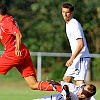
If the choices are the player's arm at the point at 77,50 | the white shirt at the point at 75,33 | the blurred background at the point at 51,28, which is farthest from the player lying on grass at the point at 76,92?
the blurred background at the point at 51,28

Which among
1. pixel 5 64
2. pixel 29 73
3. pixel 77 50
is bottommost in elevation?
pixel 29 73

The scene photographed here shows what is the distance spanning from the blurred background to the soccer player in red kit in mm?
11438

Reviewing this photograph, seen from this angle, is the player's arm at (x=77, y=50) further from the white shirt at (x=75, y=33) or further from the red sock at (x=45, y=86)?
the red sock at (x=45, y=86)

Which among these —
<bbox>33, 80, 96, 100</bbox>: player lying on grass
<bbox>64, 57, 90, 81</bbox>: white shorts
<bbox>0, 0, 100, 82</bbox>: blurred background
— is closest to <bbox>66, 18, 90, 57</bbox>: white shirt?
<bbox>64, 57, 90, 81</bbox>: white shorts

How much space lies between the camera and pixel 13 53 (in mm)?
10617

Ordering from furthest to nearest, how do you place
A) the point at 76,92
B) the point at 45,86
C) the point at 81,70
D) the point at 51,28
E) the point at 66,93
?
the point at 51,28, the point at 81,70, the point at 45,86, the point at 76,92, the point at 66,93

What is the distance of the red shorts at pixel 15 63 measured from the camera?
34.8 ft

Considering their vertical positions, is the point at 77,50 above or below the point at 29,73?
above

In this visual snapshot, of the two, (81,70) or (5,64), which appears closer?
(5,64)

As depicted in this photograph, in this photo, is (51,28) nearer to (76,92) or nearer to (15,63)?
(15,63)

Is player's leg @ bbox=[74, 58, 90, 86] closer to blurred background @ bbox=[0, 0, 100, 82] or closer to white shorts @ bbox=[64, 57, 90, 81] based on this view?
white shorts @ bbox=[64, 57, 90, 81]

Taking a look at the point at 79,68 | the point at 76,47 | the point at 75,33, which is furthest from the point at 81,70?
the point at 75,33

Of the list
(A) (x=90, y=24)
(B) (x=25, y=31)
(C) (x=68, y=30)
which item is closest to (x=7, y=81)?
(B) (x=25, y=31)

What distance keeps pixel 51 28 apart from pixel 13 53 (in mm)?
13451
